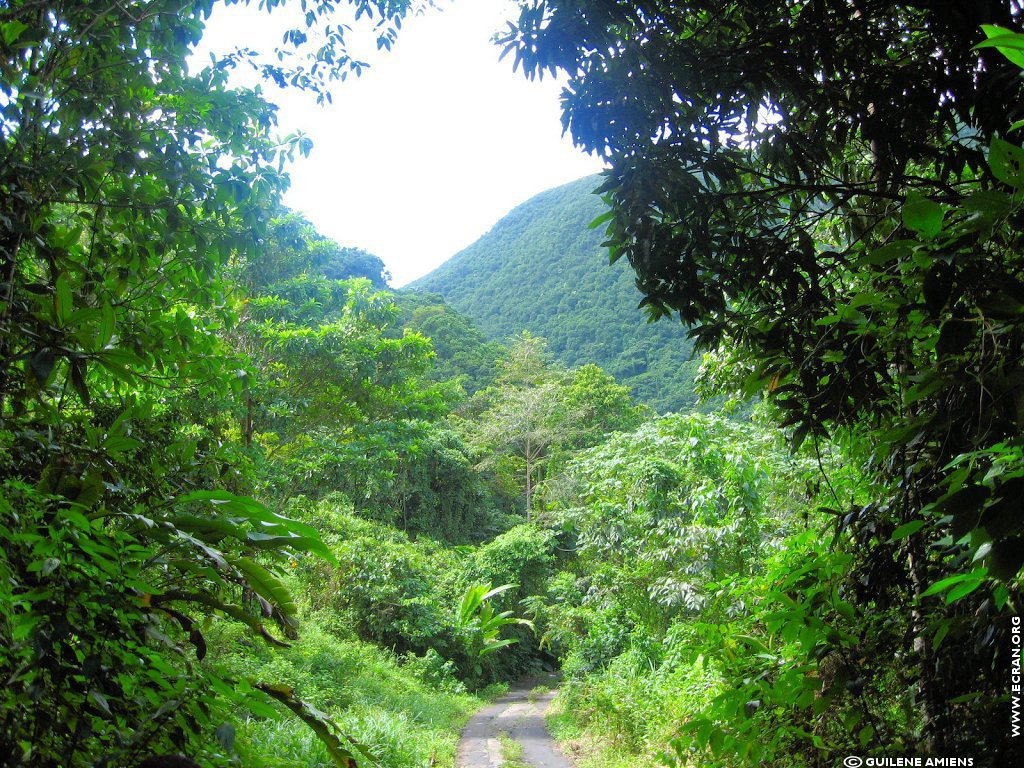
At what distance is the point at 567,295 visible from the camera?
3200 cm

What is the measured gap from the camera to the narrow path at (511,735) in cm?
724

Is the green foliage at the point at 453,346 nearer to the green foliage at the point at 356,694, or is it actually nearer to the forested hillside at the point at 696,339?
the green foliage at the point at 356,694

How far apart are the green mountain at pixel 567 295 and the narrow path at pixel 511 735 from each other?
41.7ft

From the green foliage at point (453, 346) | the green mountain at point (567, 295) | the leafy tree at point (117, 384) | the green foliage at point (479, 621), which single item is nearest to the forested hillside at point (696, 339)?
the leafy tree at point (117, 384)

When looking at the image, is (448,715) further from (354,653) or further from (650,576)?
(650,576)

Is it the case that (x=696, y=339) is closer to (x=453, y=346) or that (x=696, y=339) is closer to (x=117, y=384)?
(x=117, y=384)

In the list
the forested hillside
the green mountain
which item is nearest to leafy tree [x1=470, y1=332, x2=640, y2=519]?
the green mountain

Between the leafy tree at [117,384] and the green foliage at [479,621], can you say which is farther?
the green foliage at [479,621]

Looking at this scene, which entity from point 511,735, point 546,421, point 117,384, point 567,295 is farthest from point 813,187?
point 567,295

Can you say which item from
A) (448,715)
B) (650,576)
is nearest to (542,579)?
(448,715)

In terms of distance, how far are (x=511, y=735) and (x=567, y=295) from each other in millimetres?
25061

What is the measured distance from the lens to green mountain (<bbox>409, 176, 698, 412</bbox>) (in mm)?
25203

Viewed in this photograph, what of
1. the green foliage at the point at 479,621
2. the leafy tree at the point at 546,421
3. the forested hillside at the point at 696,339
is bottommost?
the green foliage at the point at 479,621

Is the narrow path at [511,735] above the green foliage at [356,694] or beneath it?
beneath
